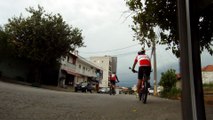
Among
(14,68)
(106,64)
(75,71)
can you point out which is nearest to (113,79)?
(14,68)

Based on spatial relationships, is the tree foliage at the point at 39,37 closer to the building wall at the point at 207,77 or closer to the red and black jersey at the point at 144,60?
the red and black jersey at the point at 144,60

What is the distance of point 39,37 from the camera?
29.2m

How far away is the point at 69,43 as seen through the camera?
3052 centimetres

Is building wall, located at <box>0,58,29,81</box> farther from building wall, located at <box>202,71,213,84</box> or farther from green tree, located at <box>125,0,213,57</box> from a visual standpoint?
building wall, located at <box>202,71,213,84</box>

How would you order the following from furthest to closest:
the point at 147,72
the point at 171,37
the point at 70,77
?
the point at 70,77 → the point at 171,37 → the point at 147,72

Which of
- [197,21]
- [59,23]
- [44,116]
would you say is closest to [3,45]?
[59,23]

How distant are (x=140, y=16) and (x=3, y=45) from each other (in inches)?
996

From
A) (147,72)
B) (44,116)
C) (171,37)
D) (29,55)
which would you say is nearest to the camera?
(44,116)

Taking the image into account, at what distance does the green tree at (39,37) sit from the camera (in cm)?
2897

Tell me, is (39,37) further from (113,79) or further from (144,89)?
(144,89)

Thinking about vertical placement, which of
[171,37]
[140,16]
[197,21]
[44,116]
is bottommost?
[44,116]

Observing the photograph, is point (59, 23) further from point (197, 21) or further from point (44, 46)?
point (197, 21)

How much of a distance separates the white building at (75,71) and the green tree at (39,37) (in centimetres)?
692

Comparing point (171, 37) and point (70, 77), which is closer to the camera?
point (171, 37)
